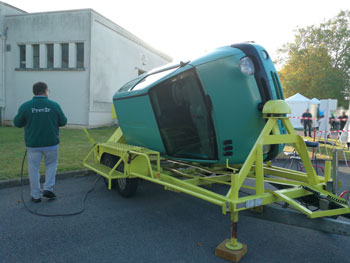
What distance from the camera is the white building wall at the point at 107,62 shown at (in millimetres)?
16656

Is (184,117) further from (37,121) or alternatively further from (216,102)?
(37,121)

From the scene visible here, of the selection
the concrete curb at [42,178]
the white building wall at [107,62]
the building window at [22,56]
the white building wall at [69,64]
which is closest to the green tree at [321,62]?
the white building wall at [107,62]

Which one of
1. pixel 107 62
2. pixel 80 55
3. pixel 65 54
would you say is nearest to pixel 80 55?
pixel 80 55

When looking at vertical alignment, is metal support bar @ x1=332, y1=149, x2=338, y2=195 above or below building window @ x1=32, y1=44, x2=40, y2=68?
below

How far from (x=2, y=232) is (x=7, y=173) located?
2.69m

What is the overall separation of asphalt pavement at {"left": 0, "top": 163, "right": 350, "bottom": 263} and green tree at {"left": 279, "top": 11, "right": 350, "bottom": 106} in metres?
33.6

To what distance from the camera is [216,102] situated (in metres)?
3.55

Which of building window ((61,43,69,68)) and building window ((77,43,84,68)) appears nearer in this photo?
building window ((77,43,84,68))

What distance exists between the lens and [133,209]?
4242mm

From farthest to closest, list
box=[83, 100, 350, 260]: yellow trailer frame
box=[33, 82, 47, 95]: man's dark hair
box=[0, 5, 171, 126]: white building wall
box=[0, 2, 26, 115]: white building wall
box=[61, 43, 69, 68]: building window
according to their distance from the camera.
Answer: box=[0, 2, 26, 115]: white building wall, box=[61, 43, 69, 68]: building window, box=[0, 5, 171, 126]: white building wall, box=[33, 82, 47, 95]: man's dark hair, box=[83, 100, 350, 260]: yellow trailer frame

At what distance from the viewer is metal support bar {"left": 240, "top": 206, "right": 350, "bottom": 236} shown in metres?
2.66

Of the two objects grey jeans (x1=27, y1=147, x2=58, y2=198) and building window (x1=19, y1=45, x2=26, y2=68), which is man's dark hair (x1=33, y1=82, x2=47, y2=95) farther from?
building window (x1=19, y1=45, x2=26, y2=68)

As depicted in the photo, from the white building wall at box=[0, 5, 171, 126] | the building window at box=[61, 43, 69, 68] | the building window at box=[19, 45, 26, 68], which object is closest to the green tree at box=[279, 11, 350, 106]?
the white building wall at box=[0, 5, 171, 126]

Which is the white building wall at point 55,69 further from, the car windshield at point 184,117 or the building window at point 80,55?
the car windshield at point 184,117
